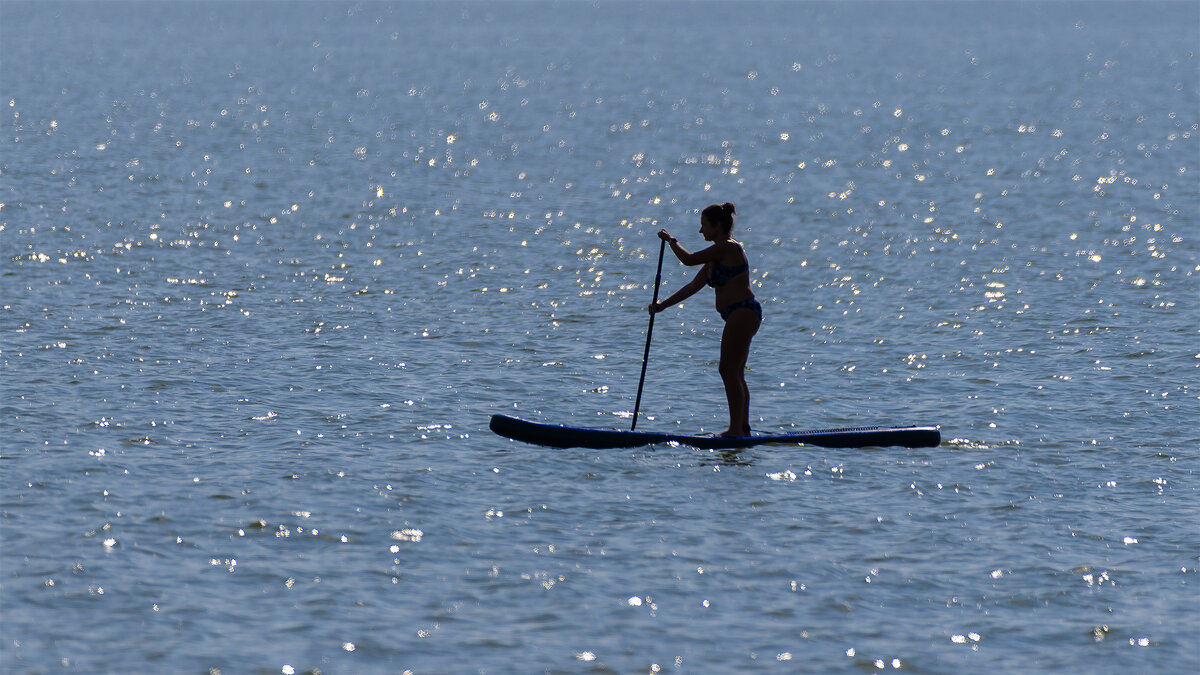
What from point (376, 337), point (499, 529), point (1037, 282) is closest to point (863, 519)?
point (499, 529)

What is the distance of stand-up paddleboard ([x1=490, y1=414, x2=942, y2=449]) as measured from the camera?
16.6 metres

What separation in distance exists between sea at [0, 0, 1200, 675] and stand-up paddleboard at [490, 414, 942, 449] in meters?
0.14

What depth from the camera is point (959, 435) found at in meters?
17.5

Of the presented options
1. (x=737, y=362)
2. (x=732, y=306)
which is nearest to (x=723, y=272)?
(x=732, y=306)

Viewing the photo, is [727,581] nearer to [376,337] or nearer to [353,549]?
[353,549]

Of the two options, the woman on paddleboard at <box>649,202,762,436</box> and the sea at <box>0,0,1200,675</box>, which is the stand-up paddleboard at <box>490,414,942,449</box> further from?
the woman on paddleboard at <box>649,202,762,436</box>

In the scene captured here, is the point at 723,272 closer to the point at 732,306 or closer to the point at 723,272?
the point at 723,272

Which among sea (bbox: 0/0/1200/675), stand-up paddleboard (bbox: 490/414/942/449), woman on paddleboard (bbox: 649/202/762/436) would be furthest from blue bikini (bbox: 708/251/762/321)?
sea (bbox: 0/0/1200/675)

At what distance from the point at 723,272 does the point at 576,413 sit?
8.70 feet

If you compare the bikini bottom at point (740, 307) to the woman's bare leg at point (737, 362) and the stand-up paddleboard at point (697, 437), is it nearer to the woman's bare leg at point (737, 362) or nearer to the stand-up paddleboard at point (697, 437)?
the woman's bare leg at point (737, 362)

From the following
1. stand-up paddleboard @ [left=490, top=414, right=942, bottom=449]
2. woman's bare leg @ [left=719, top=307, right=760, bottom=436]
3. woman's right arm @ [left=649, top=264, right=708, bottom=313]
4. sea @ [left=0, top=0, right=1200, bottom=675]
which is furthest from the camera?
woman's bare leg @ [left=719, top=307, right=760, bottom=436]

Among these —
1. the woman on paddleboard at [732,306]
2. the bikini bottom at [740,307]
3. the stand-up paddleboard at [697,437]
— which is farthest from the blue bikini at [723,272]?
the stand-up paddleboard at [697,437]

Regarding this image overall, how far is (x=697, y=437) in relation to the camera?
16.7 meters

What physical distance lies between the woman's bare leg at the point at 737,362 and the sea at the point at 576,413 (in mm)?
545
